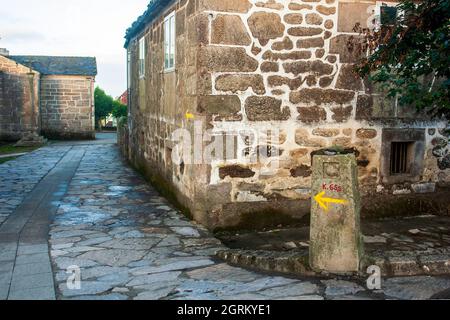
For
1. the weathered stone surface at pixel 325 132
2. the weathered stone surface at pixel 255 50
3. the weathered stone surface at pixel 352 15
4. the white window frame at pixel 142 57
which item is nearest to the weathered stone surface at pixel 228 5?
the weathered stone surface at pixel 255 50

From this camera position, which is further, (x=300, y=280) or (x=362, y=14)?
(x=362, y=14)

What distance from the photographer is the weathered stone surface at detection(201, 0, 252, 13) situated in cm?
611

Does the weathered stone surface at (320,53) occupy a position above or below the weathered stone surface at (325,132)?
above

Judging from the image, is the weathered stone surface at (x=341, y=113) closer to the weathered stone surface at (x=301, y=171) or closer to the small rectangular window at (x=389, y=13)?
the weathered stone surface at (x=301, y=171)

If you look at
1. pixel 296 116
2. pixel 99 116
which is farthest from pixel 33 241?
pixel 99 116

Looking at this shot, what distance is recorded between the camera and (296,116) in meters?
6.62

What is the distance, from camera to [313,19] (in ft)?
21.4

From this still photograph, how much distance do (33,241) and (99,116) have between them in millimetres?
31055

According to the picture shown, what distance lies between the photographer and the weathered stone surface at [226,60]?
616cm

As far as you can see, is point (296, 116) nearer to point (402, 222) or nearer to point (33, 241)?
point (402, 222)

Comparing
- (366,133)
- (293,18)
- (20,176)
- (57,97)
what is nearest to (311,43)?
(293,18)

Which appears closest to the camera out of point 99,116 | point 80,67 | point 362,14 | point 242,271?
point 242,271
